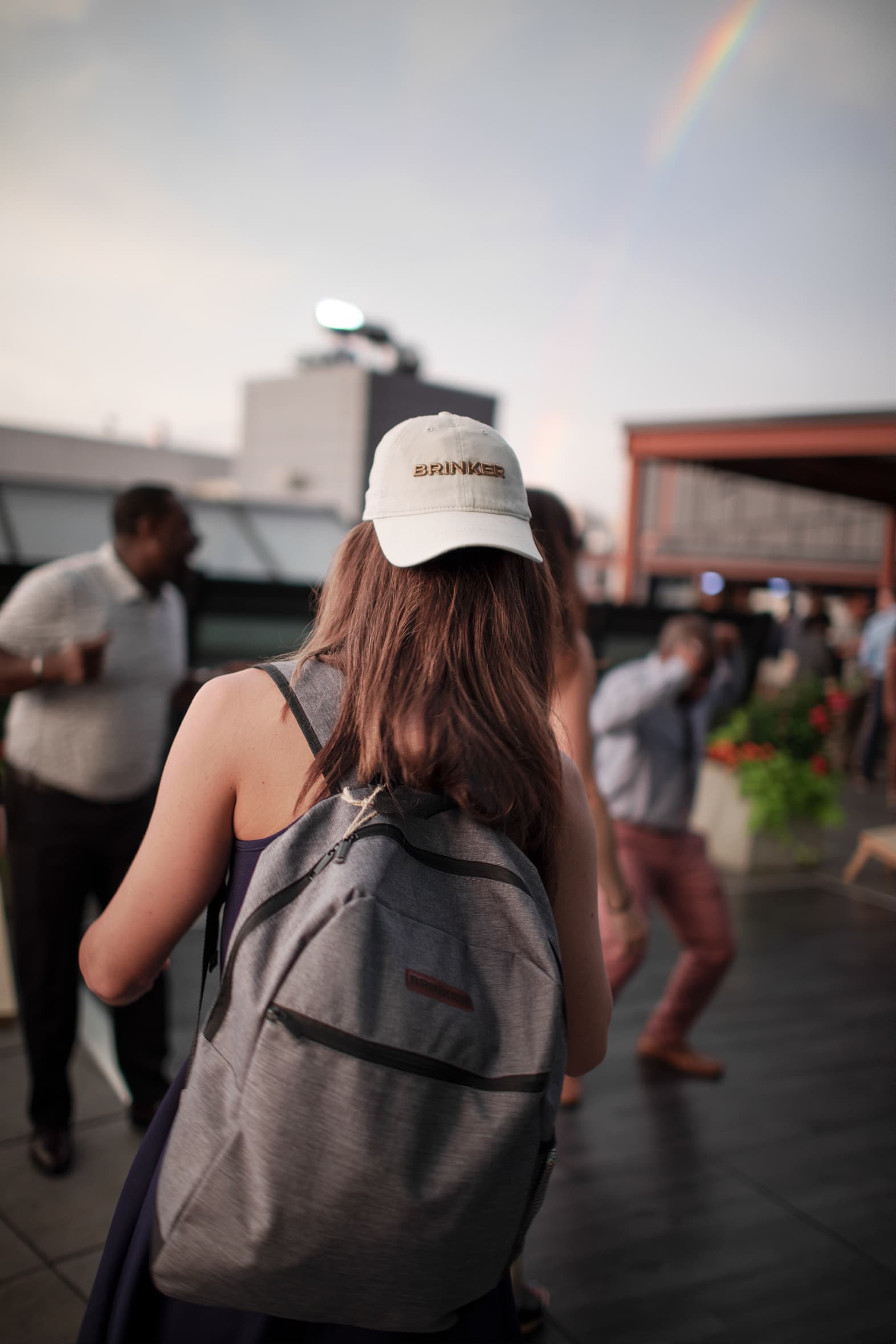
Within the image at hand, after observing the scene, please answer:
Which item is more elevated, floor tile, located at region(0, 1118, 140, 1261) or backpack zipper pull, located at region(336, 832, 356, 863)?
backpack zipper pull, located at region(336, 832, 356, 863)

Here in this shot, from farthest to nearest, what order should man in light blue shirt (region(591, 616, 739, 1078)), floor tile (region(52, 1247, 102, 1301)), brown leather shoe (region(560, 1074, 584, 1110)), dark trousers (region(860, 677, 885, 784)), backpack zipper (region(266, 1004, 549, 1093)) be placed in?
dark trousers (region(860, 677, 885, 784)) → man in light blue shirt (region(591, 616, 739, 1078)) → brown leather shoe (region(560, 1074, 584, 1110)) → floor tile (region(52, 1247, 102, 1301)) → backpack zipper (region(266, 1004, 549, 1093))

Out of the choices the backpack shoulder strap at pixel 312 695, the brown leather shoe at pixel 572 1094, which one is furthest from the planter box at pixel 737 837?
the backpack shoulder strap at pixel 312 695

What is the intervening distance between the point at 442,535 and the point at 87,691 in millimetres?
2185

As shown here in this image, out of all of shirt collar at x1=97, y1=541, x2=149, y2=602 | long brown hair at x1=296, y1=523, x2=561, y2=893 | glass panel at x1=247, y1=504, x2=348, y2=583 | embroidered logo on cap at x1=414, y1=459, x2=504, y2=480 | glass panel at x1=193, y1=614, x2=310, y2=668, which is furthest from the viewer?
glass panel at x1=247, y1=504, x2=348, y2=583

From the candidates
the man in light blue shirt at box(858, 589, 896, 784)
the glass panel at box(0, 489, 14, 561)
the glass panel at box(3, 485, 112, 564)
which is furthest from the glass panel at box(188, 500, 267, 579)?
the man in light blue shirt at box(858, 589, 896, 784)

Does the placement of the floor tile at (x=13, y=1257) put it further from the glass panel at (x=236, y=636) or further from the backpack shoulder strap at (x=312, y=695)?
the glass panel at (x=236, y=636)

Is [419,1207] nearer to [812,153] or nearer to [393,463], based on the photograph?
[393,463]

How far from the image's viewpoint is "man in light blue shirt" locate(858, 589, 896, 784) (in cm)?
1039

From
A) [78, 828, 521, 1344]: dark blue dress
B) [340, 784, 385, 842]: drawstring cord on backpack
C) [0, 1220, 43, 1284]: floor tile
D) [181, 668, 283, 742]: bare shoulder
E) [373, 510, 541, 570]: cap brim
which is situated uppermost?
[373, 510, 541, 570]: cap brim

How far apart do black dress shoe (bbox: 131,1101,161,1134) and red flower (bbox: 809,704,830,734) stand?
5.79 m

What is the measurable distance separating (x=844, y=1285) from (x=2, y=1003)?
321 cm

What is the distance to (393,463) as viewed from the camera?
3.98 feet

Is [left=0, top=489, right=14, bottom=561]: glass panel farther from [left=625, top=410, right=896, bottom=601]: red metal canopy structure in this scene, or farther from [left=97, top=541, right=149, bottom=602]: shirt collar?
[left=625, top=410, right=896, bottom=601]: red metal canopy structure

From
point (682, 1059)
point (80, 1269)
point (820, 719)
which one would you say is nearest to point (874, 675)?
point (820, 719)
